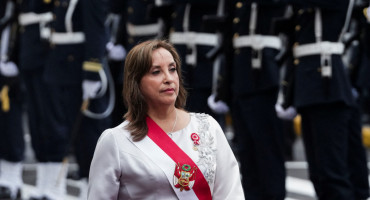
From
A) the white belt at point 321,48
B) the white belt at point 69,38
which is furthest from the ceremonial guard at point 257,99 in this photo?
the white belt at point 69,38

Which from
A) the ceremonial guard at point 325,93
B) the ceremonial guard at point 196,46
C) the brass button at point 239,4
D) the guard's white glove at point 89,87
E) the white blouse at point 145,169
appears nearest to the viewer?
the white blouse at point 145,169

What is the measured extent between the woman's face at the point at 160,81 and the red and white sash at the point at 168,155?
0.36ft

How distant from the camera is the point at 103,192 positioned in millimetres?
3156

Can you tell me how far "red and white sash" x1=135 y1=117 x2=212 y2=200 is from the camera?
314 cm

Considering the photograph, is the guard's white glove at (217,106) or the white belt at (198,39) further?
the white belt at (198,39)

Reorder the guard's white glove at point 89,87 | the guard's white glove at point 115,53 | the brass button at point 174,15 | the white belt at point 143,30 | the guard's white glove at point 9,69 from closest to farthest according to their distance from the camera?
the guard's white glove at point 89,87 < the brass button at point 174,15 < the white belt at point 143,30 < the guard's white glove at point 115,53 < the guard's white glove at point 9,69

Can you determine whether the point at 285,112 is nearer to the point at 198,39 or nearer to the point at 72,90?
the point at 198,39

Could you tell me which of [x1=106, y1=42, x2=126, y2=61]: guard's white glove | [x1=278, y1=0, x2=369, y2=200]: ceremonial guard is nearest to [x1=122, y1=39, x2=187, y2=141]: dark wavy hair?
[x1=278, y1=0, x2=369, y2=200]: ceremonial guard

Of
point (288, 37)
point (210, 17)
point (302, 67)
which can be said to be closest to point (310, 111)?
point (302, 67)

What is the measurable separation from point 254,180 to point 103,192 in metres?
3.01

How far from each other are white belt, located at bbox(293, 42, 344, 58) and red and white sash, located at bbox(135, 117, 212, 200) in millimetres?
2446

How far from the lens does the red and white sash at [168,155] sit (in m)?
3.14

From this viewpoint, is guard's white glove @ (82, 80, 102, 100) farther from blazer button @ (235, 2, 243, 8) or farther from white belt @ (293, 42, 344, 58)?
white belt @ (293, 42, 344, 58)

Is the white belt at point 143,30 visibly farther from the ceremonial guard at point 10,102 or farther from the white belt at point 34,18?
the ceremonial guard at point 10,102
